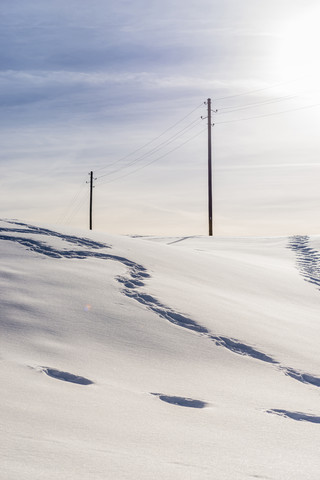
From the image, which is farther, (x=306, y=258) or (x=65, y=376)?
(x=306, y=258)

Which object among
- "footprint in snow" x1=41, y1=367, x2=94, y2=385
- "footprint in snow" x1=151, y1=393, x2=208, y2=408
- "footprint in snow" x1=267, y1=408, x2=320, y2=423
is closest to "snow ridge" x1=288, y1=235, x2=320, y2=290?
"footprint in snow" x1=267, y1=408, x2=320, y2=423

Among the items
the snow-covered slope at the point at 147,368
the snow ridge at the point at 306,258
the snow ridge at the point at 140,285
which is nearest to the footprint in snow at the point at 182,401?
the snow-covered slope at the point at 147,368

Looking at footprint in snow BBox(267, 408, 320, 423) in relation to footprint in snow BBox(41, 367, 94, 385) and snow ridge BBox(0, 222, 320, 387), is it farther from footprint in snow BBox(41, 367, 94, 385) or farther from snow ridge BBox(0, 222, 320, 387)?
footprint in snow BBox(41, 367, 94, 385)

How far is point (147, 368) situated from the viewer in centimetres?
402

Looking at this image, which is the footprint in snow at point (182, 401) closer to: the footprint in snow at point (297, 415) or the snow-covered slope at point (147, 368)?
the snow-covered slope at point (147, 368)

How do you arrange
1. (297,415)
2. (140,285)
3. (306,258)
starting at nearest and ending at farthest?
(297,415)
(140,285)
(306,258)

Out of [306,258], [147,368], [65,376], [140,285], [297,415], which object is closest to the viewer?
[297,415]

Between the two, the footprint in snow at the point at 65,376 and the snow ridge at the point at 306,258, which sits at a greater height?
the snow ridge at the point at 306,258

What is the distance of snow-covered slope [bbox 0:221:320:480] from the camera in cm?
244

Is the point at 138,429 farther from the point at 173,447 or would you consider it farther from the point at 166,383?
the point at 166,383

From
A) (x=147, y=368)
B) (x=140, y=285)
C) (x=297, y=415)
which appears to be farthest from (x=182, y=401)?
(x=140, y=285)

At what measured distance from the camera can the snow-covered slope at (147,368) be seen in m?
2.44

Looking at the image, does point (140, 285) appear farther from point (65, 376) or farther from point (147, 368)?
point (65, 376)

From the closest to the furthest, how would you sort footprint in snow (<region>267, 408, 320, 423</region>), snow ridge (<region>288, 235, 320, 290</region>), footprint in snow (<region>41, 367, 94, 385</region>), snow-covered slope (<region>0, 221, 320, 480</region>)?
1. snow-covered slope (<region>0, 221, 320, 480</region>)
2. footprint in snow (<region>267, 408, 320, 423</region>)
3. footprint in snow (<region>41, 367, 94, 385</region>)
4. snow ridge (<region>288, 235, 320, 290</region>)
